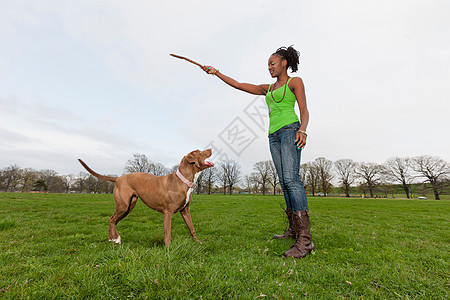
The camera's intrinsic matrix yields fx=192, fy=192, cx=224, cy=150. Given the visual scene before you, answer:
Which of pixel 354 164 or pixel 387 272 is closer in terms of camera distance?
pixel 387 272

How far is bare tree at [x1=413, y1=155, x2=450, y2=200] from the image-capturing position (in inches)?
1962

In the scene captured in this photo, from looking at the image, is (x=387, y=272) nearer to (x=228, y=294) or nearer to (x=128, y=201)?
(x=228, y=294)

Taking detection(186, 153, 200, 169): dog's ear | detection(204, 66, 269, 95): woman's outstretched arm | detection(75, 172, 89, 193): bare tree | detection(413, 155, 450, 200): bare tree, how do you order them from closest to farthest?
detection(186, 153, 200, 169): dog's ear
detection(204, 66, 269, 95): woman's outstretched arm
detection(413, 155, 450, 200): bare tree
detection(75, 172, 89, 193): bare tree

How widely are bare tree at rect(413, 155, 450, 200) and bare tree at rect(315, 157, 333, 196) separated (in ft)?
71.8

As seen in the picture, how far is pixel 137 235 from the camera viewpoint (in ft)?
14.1

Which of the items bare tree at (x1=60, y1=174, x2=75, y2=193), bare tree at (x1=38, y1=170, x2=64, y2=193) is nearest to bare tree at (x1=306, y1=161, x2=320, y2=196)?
bare tree at (x1=60, y1=174, x2=75, y2=193)

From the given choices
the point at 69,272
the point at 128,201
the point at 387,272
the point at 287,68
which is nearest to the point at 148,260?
the point at 69,272

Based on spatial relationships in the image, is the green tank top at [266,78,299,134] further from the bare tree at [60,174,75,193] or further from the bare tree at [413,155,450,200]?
the bare tree at [60,174,75,193]

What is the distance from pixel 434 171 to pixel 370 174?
14043mm

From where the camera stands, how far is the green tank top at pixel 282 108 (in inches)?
133

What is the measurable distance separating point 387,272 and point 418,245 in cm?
242

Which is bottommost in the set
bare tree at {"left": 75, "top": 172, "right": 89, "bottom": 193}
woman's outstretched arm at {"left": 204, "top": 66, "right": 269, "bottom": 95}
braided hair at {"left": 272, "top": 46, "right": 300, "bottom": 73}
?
bare tree at {"left": 75, "top": 172, "right": 89, "bottom": 193}

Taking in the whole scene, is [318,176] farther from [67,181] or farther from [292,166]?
[67,181]

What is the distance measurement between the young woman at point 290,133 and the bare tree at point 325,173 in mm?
66125
